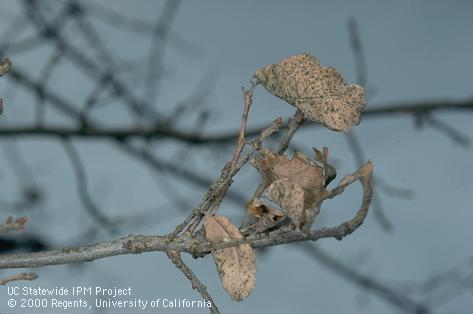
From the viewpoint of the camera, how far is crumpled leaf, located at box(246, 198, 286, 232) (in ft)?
1.53

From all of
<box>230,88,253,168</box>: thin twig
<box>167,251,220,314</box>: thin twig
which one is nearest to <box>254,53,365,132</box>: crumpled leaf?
<box>230,88,253,168</box>: thin twig

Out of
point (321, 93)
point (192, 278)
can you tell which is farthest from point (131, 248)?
point (321, 93)

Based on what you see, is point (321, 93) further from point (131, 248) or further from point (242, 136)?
point (131, 248)

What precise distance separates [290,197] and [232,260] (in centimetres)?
7

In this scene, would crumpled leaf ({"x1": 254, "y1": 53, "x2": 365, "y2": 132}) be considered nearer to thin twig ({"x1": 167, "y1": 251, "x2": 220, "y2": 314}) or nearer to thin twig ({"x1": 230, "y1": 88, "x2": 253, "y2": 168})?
thin twig ({"x1": 230, "y1": 88, "x2": 253, "y2": 168})

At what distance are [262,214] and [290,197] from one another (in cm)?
4

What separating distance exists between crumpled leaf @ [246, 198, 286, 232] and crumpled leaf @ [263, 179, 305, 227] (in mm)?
23

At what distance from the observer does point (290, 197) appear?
1.43 ft

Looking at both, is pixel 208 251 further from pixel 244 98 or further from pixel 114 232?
pixel 114 232

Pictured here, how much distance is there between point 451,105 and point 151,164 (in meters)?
0.85

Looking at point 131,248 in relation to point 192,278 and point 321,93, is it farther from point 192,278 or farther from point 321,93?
point 321,93

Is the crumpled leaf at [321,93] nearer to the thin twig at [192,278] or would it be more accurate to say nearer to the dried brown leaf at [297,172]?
the dried brown leaf at [297,172]

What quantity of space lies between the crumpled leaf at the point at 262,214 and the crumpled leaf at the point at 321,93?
66 mm

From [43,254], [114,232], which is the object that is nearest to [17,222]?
[43,254]
